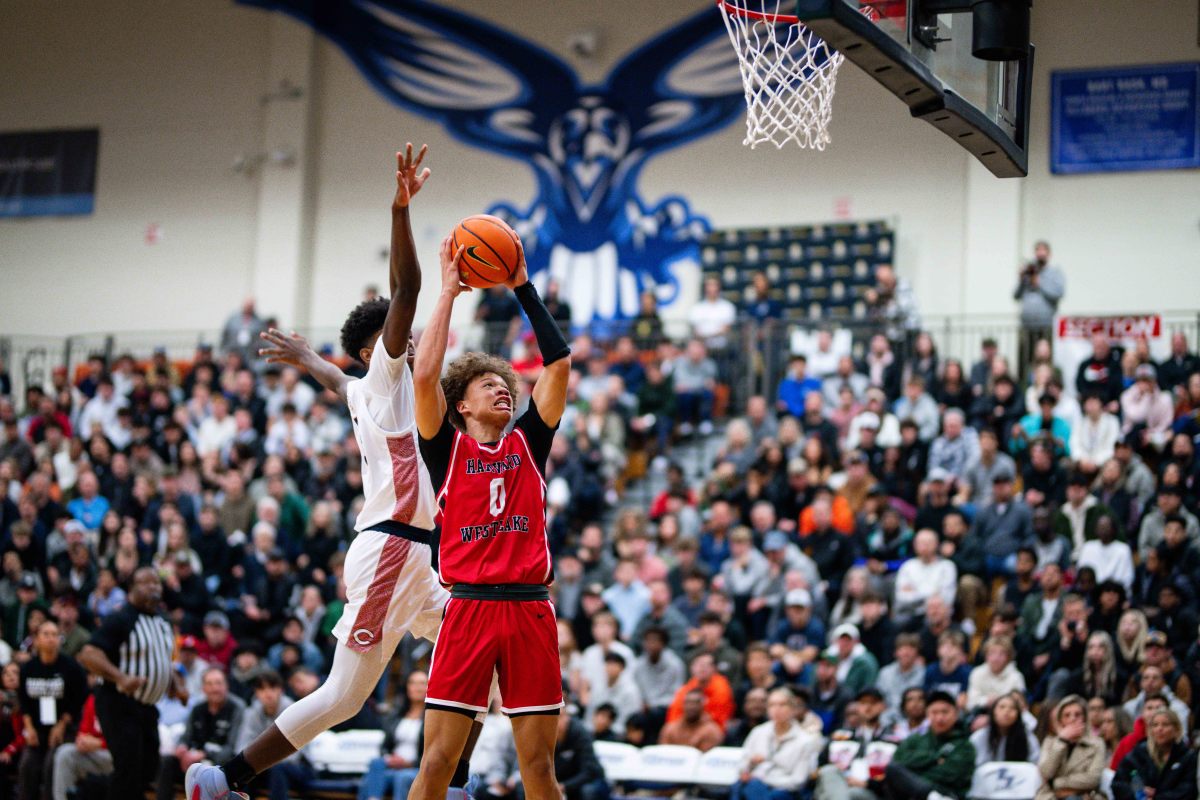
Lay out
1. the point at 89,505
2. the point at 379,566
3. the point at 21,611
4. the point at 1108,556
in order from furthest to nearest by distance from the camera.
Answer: the point at 89,505 < the point at 21,611 < the point at 1108,556 < the point at 379,566

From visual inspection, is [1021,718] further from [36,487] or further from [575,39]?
[575,39]

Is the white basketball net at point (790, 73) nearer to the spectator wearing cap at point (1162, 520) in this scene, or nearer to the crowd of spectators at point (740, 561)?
the crowd of spectators at point (740, 561)

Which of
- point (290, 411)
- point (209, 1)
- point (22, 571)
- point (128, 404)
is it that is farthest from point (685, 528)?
point (209, 1)

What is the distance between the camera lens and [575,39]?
23.6 metres

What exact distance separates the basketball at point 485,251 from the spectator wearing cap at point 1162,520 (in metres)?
8.96

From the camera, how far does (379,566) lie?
23.9 ft

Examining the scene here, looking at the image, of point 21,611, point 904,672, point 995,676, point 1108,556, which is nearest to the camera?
point 995,676

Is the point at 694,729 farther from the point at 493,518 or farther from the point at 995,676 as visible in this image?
the point at 493,518

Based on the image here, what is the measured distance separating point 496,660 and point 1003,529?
29.8 ft

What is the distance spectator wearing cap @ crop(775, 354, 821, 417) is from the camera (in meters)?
18.2

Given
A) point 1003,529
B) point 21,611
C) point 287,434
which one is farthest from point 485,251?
point 287,434

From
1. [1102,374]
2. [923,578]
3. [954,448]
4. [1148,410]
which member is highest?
[1102,374]

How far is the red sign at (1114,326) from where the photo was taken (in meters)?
18.5

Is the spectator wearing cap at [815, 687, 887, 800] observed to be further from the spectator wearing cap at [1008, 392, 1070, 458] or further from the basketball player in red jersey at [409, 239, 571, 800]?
the basketball player in red jersey at [409, 239, 571, 800]
